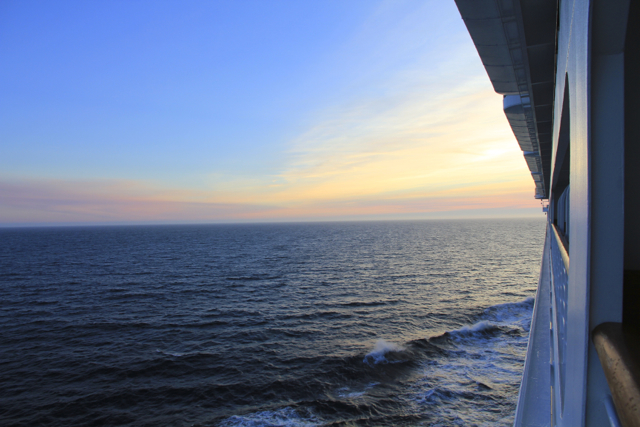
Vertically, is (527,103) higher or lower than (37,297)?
higher

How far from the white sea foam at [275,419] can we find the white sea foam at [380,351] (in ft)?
17.0

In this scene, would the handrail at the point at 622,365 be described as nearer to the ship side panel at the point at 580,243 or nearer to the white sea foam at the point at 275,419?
the ship side panel at the point at 580,243

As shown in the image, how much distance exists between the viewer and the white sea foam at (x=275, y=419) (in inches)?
500

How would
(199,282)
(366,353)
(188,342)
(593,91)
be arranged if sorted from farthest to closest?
1. (199,282)
2. (188,342)
3. (366,353)
4. (593,91)

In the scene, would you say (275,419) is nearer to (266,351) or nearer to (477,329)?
(266,351)

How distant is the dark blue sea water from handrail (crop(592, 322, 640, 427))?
13.4 m

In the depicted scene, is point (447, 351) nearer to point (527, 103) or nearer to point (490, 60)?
point (527, 103)

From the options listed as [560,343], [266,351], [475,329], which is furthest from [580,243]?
[475,329]

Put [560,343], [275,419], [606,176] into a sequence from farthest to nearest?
[275,419] → [560,343] → [606,176]

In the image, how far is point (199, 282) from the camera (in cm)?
3872

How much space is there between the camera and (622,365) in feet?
3.49

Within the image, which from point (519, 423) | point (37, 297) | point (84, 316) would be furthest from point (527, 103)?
point (37, 297)

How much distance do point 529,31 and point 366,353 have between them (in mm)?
16713

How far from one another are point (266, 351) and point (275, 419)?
637cm
